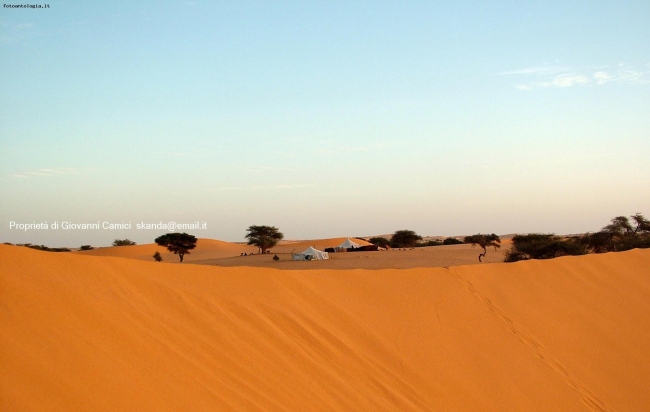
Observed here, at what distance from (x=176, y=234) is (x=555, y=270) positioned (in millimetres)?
31778

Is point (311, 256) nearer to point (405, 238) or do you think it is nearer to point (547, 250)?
point (405, 238)

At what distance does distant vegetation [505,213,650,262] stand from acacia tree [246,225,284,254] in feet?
78.9

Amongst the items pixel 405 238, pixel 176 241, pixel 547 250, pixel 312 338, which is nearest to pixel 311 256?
pixel 176 241

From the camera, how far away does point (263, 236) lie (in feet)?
158

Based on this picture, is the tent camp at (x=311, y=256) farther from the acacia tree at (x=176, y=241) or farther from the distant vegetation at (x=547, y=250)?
the distant vegetation at (x=547, y=250)

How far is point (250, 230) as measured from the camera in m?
49.5

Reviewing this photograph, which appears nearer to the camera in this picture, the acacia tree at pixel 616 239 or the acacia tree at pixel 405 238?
the acacia tree at pixel 616 239

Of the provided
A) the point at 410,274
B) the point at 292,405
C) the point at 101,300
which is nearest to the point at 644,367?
the point at 410,274

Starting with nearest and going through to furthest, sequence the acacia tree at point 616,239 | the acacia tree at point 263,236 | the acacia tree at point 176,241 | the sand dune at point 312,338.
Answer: the sand dune at point 312,338
the acacia tree at point 616,239
the acacia tree at point 176,241
the acacia tree at point 263,236

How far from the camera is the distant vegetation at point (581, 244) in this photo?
2303cm

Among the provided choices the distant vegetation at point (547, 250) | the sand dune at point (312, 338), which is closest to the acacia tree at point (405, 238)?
the distant vegetation at point (547, 250)

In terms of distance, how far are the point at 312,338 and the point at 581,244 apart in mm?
20286

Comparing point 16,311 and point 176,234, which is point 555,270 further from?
point 176,234

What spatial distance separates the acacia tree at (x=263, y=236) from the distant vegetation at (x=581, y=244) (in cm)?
2406
